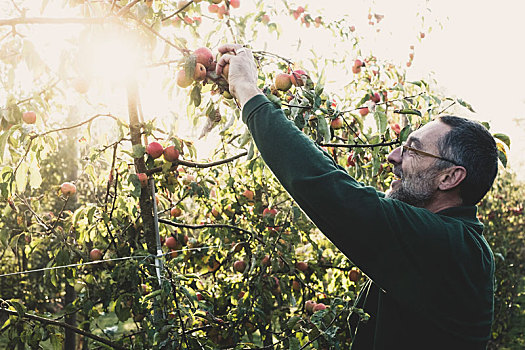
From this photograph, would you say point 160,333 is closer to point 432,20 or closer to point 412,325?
point 412,325

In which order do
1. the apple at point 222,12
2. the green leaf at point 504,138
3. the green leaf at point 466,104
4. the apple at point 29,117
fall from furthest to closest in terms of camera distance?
1. the apple at point 222,12
2. the apple at point 29,117
3. the green leaf at point 466,104
4. the green leaf at point 504,138

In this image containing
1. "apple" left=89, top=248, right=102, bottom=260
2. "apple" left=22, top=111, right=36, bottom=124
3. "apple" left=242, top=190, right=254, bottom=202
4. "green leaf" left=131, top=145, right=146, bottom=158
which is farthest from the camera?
"apple" left=242, top=190, right=254, bottom=202

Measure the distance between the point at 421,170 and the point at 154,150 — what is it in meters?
1.19

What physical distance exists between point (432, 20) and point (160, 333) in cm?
275

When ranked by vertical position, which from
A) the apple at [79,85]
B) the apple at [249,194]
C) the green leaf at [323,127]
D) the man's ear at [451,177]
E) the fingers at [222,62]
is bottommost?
the man's ear at [451,177]

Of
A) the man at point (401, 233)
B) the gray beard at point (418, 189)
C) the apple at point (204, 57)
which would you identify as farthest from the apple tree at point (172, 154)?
the gray beard at point (418, 189)

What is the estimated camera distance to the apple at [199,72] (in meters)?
1.31

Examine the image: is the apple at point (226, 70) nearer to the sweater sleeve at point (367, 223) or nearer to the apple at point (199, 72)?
the apple at point (199, 72)

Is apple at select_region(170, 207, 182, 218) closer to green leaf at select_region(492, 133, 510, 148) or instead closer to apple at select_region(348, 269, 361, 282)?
apple at select_region(348, 269, 361, 282)

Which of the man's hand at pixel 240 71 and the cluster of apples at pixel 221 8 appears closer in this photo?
the man's hand at pixel 240 71

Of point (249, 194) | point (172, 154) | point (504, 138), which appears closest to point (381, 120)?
point (504, 138)

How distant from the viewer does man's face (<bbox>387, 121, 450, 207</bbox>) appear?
125 centimetres

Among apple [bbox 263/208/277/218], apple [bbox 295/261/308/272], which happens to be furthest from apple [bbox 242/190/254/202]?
apple [bbox 295/261/308/272]

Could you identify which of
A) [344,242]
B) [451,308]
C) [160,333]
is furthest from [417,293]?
[160,333]
